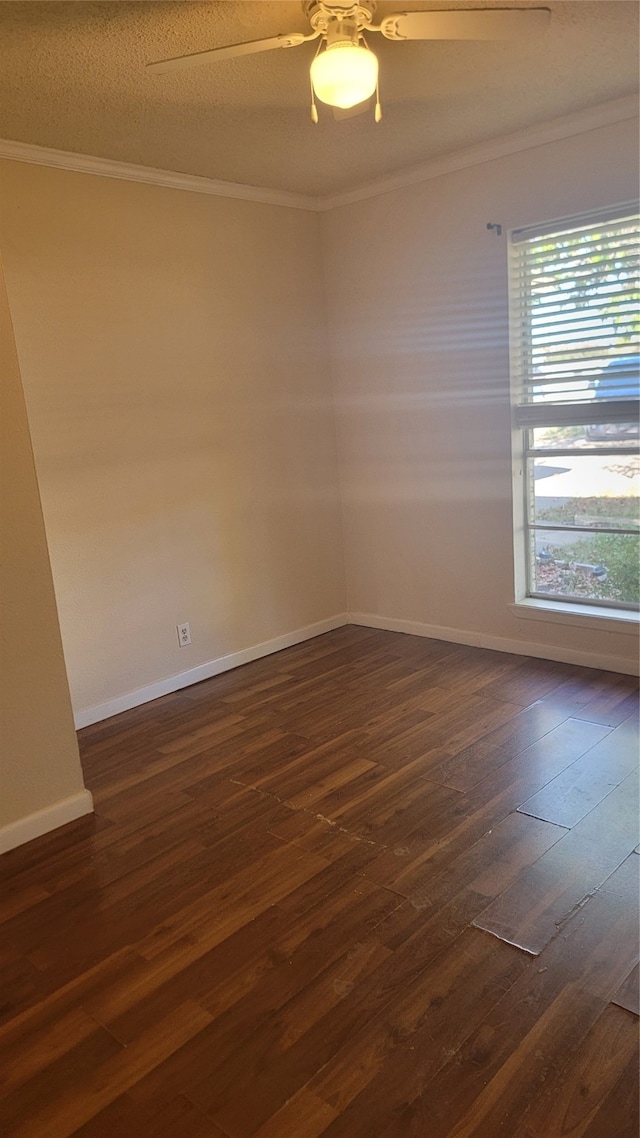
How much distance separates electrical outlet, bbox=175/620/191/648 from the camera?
3.95 meters

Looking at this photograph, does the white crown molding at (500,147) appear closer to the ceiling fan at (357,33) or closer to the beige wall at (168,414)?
the beige wall at (168,414)

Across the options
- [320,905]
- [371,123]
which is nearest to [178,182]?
[371,123]

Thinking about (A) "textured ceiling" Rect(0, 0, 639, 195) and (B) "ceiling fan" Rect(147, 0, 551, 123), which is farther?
(A) "textured ceiling" Rect(0, 0, 639, 195)

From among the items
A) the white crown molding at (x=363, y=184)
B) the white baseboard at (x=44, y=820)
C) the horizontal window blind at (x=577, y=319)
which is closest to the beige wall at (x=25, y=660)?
the white baseboard at (x=44, y=820)

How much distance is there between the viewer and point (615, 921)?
78.5 inches

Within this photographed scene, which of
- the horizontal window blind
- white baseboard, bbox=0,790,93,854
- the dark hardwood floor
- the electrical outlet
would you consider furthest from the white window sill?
white baseboard, bbox=0,790,93,854

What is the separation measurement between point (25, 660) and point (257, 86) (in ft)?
7.28

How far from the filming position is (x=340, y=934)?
2.02m

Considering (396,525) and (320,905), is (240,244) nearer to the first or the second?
(396,525)

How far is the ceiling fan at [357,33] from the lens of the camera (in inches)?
78.2

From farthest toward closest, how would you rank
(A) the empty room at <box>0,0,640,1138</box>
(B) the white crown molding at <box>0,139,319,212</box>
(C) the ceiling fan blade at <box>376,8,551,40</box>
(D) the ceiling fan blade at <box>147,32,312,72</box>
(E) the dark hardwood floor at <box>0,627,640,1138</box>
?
(B) the white crown molding at <box>0,139,319,212</box> < (D) the ceiling fan blade at <box>147,32,312,72</box> < (C) the ceiling fan blade at <box>376,8,551,40</box> < (A) the empty room at <box>0,0,640,1138</box> < (E) the dark hardwood floor at <box>0,627,640,1138</box>

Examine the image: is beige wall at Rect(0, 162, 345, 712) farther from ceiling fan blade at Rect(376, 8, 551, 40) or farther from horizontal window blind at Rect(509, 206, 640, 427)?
ceiling fan blade at Rect(376, 8, 551, 40)

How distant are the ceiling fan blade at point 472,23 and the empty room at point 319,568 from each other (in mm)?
12

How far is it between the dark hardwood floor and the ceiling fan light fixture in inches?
89.0
